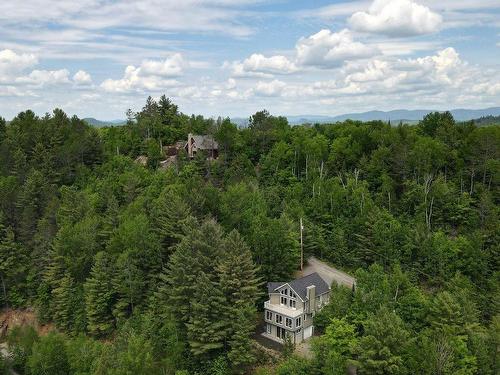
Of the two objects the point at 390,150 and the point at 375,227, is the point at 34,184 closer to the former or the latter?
the point at 375,227

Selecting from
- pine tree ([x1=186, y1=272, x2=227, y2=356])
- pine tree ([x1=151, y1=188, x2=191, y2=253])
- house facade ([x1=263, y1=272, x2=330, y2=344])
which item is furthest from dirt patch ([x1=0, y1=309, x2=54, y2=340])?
house facade ([x1=263, y1=272, x2=330, y2=344])

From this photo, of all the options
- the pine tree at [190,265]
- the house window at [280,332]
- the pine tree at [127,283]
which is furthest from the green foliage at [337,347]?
the pine tree at [127,283]

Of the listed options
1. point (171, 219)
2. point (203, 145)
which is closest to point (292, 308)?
point (171, 219)

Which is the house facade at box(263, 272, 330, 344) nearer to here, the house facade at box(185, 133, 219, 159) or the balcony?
the balcony

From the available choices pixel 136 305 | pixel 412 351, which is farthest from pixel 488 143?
pixel 136 305

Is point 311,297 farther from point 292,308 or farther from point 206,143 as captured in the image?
point 206,143

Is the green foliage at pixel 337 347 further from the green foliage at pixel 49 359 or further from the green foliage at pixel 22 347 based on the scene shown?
the green foliage at pixel 22 347
